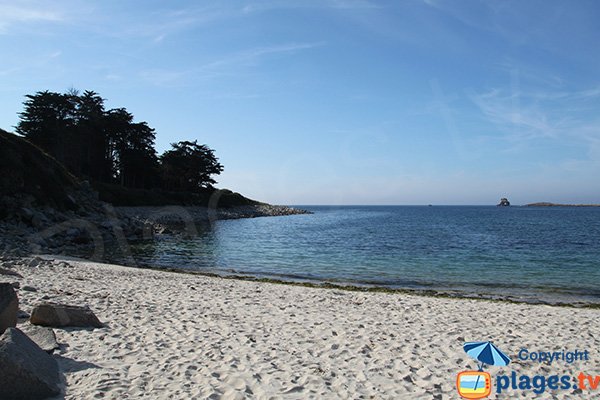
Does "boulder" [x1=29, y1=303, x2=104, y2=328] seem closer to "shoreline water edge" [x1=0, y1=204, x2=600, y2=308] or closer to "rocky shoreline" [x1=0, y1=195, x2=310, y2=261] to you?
"shoreline water edge" [x1=0, y1=204, x2=600, y2=308]

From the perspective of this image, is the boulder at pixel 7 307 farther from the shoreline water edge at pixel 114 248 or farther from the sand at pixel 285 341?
the shoreline water edge at pixel 114 248

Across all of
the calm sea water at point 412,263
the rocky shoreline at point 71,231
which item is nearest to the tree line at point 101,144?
the rocky shoreline at point 71,231

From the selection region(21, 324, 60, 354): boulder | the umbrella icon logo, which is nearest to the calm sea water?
the umbrella icon logo

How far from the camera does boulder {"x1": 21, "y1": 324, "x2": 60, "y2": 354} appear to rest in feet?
24.6

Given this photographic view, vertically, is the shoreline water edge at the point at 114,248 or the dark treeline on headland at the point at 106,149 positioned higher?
the dark treeline on headland at the point at 106,149

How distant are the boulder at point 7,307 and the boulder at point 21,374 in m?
1.82

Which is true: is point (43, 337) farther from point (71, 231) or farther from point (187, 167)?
point (187, 167)

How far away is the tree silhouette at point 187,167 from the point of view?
3600 inches

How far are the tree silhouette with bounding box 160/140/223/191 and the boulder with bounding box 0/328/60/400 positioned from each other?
88.1m

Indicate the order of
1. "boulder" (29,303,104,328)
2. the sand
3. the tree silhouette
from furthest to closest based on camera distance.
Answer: the tree silhouette → "boulder" (29,303,104,328) → the sand

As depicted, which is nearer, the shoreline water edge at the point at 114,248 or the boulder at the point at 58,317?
the boulder at the point at 58,317

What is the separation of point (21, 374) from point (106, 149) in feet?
259

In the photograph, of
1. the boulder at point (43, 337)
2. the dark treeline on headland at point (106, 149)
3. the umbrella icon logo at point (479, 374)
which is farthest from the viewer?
the dark treeline on headland at point (106, 149)

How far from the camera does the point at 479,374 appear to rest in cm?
767
